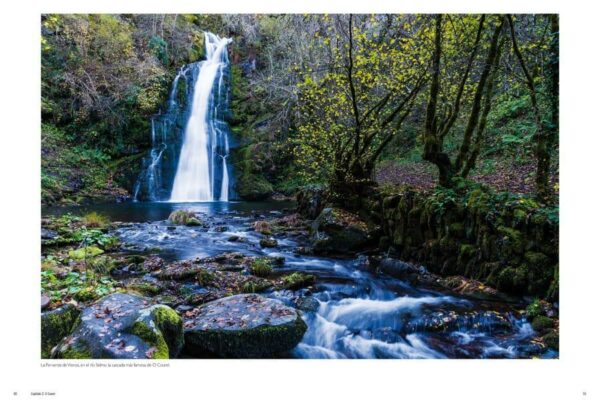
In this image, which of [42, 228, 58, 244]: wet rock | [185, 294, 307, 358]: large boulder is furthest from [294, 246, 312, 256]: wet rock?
[42, 228, 58, 244]: wet rock

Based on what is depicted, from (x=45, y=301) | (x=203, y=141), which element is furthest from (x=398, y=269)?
(x=203, y=141)

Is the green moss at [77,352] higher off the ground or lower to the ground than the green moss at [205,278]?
lower

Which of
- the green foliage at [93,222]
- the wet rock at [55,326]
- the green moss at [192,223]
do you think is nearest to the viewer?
the wet rock at [55,326]

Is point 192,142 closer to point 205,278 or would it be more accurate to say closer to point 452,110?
point 452,110

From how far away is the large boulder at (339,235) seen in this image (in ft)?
22.4

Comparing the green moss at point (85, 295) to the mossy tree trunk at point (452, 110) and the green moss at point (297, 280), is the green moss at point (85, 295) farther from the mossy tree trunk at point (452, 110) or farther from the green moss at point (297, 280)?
the mossy tree trunk at point (452, 110)

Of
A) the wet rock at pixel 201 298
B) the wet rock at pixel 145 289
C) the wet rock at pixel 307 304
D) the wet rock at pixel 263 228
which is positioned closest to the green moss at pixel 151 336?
the wet rock at pixel 201 298

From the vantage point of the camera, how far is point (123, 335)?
115 inches

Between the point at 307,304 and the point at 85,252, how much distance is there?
339 centimetres

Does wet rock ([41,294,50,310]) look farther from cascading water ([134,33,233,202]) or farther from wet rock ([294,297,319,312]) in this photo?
cascading water ([134,33,233,202])

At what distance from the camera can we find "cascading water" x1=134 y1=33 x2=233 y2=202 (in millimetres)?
16719

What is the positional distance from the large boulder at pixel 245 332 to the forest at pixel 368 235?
0.02 m

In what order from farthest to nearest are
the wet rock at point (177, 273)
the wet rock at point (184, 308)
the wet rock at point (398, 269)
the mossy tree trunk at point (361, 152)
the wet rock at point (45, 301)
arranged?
the mossy tree trunk at point (361, 152) → the wet rock at point (398, 269) → the wet rock at point (177, 273) → the wet rock at point (184, 308) → the wet rock at point (45, 301)
